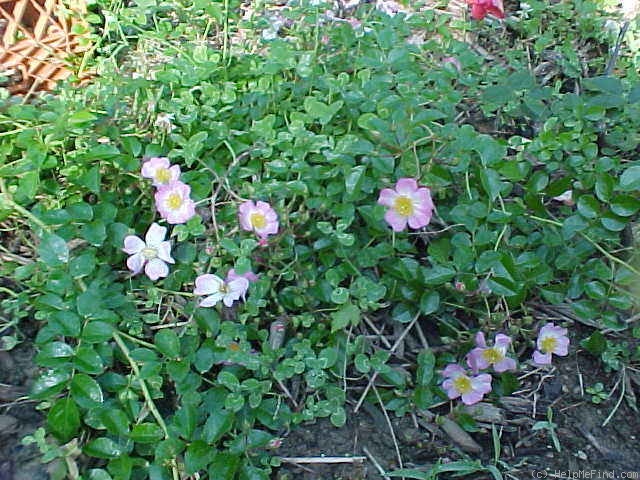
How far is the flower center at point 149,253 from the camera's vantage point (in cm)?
167

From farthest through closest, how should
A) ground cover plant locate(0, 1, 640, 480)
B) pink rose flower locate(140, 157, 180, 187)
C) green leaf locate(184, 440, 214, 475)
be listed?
pink rose flower locate(140, 157, 180, 187)
ground cover plant locate(0, 1, 640, 480)
green leaf locate(184, 440, 214, 475)

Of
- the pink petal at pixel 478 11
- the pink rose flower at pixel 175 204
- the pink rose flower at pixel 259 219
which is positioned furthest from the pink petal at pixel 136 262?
the pink petal at pixel 478 11

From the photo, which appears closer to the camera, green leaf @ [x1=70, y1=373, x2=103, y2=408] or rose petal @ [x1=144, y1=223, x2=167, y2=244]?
green leaf @ [x1=70, y1=373, x2=103, y2=408]

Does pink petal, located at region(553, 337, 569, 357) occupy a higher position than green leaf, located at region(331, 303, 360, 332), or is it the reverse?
green leaf, located at region(331, 303, 360, 332)

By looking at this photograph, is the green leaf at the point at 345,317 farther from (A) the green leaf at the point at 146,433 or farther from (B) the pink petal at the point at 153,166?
(B) the pink petal at the point at 153,166

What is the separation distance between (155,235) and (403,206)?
55cm

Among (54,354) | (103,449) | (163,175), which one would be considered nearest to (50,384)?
(54,354)

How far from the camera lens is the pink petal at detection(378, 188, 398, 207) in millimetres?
1671

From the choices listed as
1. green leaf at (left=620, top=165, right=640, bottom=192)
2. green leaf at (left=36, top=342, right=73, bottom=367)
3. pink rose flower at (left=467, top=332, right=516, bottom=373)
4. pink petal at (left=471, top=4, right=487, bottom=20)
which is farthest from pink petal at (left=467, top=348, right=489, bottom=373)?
pink petal at (left=471, top=4, right=487, bottom=20)

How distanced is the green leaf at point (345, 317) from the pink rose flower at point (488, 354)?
262mm

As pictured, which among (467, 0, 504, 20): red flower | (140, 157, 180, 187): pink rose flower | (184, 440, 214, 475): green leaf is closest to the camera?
(184, 440, 214, 475): green leaf

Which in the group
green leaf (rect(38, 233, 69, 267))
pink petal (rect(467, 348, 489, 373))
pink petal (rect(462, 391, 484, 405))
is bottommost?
pink petal (rect(462, 391, 484, 405))

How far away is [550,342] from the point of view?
1.70 metres

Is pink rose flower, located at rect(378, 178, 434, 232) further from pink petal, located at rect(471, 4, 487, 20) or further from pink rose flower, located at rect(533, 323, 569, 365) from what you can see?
pink petal, located at rect(471, 4, 487, 20)
